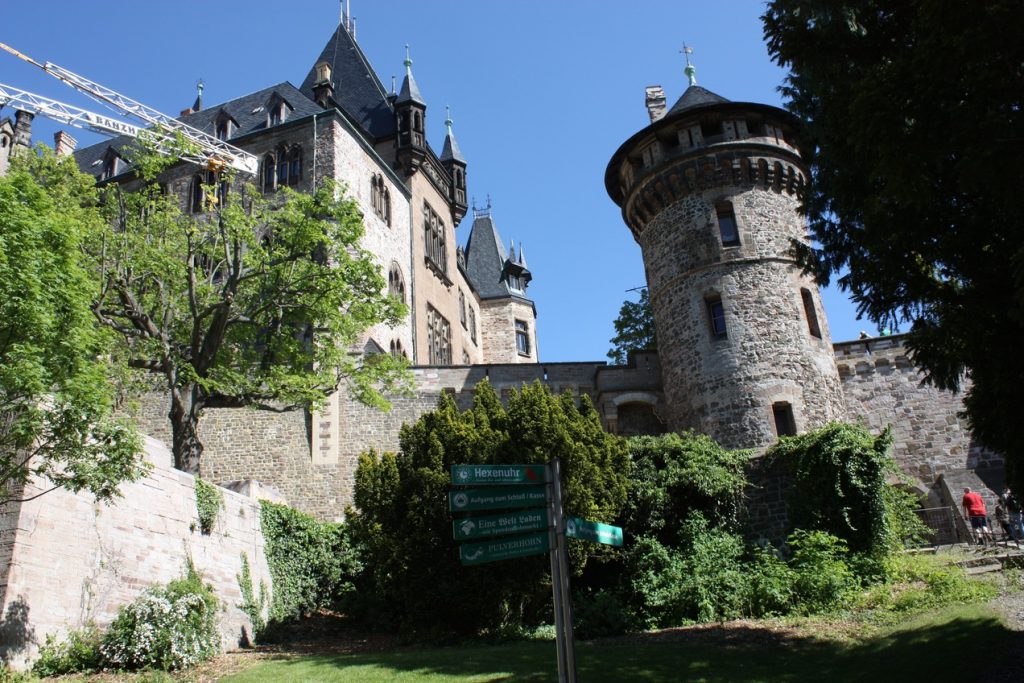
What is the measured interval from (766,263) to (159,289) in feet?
47.8

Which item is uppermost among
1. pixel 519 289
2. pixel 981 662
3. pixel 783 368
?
pixel 519 289

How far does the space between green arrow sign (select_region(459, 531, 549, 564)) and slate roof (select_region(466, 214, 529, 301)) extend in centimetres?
3764

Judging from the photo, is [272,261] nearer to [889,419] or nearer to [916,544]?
[916,544]

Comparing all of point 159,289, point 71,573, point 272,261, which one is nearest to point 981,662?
point 71,573

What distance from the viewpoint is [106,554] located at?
11.7 m

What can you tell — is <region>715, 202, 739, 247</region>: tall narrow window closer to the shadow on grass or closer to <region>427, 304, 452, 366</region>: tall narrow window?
the shadow on grass

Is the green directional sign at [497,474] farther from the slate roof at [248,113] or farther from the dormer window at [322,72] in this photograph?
the dormer window at [322,72]

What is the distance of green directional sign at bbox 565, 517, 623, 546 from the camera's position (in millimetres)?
6094

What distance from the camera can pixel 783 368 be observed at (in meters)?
19.8

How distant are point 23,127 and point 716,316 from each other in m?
38.8

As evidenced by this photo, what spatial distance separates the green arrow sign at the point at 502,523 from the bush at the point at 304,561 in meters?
10.5

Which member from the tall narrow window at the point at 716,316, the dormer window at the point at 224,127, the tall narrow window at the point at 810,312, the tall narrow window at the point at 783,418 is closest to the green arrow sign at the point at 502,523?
the tall narrow window at the point at 783,418

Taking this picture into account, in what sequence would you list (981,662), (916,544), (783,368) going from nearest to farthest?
1. (981,662)
2. (916,544)
3. (783,368)

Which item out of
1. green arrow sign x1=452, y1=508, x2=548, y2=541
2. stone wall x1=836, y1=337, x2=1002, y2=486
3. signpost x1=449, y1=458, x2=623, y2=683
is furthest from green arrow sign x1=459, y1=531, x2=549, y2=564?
stone wall x1=836, y1=337, x2=1002, y2=486
